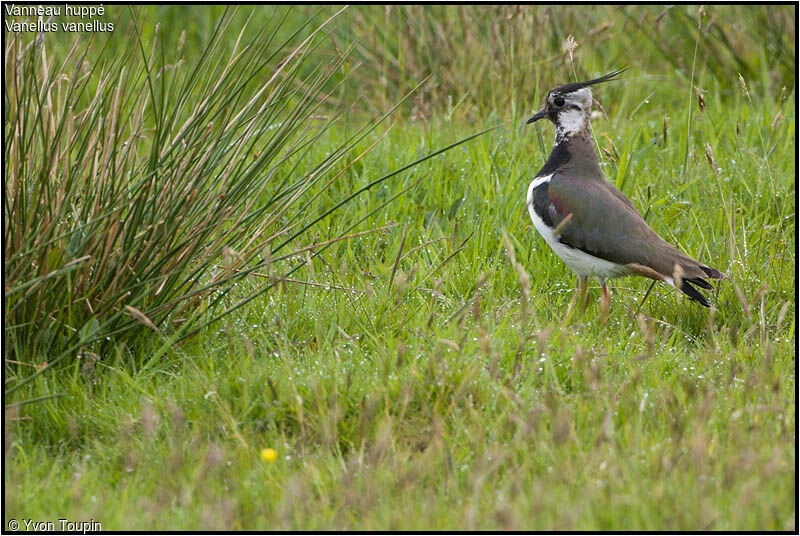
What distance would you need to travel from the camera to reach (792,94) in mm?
6656

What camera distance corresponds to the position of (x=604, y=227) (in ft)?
14.5

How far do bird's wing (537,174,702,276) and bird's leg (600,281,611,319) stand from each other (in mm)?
180

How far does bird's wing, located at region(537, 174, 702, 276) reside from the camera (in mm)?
4277

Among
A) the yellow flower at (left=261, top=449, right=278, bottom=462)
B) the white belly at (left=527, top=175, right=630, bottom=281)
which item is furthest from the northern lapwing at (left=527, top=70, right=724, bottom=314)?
the yellow flower at (left=261, top=449, right=278, bottom=462)

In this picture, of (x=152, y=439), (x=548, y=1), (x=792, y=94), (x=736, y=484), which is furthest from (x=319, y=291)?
(x=792, y=94)

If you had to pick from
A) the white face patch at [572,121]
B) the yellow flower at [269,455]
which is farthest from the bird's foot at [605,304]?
the yellow flower at [269,455]

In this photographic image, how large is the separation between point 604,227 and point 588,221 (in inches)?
3.1

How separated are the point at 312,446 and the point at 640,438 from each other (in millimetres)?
1064

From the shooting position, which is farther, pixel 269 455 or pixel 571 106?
pixel 571 106

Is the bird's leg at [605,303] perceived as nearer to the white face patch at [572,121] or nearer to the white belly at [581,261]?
the white belly at [581,261]

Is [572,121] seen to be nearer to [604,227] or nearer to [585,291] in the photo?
[604,227]

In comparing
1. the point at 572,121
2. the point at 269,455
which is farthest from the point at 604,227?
the point at 269,455

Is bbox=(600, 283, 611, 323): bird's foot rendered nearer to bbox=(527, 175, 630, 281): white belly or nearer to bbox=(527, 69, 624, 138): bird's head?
bbox=(527, 175, 630, 281): white belly

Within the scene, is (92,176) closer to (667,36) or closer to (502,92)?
(502,92)
